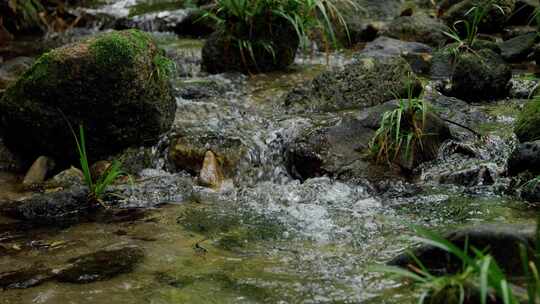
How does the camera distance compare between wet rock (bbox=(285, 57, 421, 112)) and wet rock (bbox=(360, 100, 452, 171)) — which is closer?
wet rock (bbox=(360, 100, 452, 171))

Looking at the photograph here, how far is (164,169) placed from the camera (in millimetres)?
5180

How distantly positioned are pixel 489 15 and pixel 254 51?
12.2ft

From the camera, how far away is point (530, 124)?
466 cm

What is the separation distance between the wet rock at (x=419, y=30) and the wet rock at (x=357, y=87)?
8.59ft

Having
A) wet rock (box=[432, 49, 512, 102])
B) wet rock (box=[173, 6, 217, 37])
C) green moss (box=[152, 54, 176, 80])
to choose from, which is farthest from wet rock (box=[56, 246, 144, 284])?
wet rock (box=[173, 6, 217, 37])

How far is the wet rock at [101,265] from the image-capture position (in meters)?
3.14

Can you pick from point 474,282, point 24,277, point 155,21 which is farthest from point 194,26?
point 474,282

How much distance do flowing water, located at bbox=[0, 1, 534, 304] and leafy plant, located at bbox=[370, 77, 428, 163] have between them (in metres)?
0.23

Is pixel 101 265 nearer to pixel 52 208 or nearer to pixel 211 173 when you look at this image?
pixel 52 208

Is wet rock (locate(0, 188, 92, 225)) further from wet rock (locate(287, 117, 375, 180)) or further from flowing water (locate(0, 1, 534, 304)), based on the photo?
wet rock (locate(287, 117, 375, 180))

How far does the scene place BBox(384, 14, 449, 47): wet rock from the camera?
845 cm

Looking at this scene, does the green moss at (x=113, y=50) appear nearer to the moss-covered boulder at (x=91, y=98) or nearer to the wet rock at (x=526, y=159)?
the moss-covered boulder at (x=91, y=98)

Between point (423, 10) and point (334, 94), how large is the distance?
17.2 feet

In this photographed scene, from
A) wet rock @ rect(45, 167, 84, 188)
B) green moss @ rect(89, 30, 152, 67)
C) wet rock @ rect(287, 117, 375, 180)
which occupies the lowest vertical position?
wet rock @ rect(45, 167, 84, 188)
